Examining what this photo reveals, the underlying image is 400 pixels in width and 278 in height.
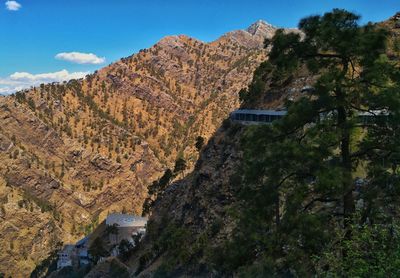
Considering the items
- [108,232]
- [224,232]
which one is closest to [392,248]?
[224,232]

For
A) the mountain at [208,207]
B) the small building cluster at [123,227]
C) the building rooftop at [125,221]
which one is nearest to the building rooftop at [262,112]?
the mountain at [208,207]

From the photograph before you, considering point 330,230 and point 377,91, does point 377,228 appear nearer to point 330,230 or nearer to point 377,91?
point 330,230

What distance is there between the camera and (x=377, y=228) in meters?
14.7

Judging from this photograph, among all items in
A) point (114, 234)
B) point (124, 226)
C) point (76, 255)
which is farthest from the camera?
point (76, 255)

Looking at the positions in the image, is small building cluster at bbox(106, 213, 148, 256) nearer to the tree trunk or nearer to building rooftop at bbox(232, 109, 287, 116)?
building rooftop at bbox(232, 109, 287, 116)

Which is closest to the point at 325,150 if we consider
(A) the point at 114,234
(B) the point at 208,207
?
(B) the point at 208,207

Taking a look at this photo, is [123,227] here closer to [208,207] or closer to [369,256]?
[208,207]

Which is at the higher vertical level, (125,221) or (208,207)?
(208,207)

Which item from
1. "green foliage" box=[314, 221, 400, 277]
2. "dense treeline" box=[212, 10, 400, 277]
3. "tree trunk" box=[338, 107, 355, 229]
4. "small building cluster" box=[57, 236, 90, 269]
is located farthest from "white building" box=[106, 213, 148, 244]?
"green foliage" box=[314, 221, 400, 277]

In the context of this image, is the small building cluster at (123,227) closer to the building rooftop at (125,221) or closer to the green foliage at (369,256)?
the building rooftop at (125,221)

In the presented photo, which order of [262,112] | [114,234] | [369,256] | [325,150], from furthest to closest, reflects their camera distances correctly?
1. [114,234]
2. [262,112]
3. [325,150]
4. [369,256]

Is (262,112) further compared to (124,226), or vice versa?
(124,226)

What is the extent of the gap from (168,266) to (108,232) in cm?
7508

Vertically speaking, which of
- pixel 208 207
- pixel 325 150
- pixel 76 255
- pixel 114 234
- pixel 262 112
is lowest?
pixel 76 255
